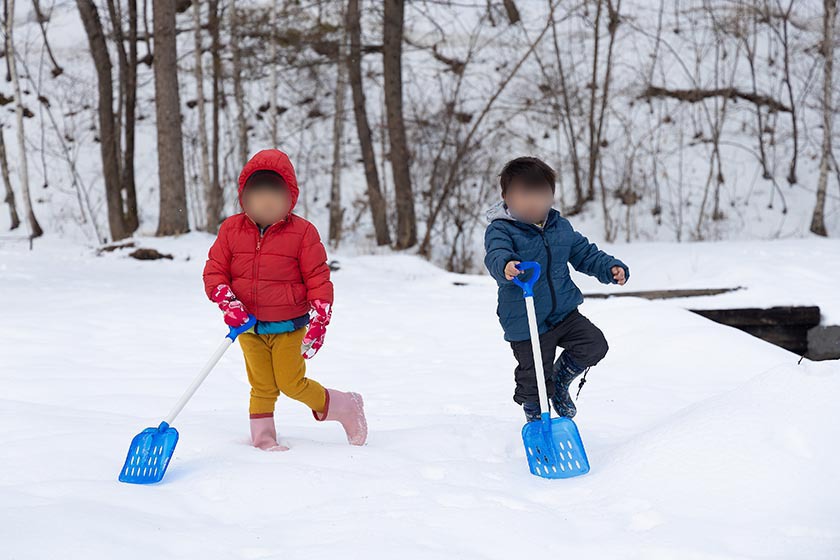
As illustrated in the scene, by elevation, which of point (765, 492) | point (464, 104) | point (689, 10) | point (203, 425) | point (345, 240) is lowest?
point (345, 240)

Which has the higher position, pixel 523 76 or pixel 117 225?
pixel 523 76

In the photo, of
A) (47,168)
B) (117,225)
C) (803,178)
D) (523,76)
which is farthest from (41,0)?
(803,178)

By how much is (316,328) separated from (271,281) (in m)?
0.31

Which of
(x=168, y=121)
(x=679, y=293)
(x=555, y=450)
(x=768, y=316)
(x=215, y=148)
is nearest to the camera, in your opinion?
(x=555, y=450)

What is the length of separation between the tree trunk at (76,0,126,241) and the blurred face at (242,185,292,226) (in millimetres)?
12160

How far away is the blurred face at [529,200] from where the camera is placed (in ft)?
11.4

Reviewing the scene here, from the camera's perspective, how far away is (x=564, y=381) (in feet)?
12.7

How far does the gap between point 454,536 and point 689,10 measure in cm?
1988

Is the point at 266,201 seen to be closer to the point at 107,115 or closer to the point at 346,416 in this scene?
the point at 346,416

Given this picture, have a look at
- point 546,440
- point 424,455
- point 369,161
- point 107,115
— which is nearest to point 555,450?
point 546,440

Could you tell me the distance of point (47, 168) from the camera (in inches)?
796

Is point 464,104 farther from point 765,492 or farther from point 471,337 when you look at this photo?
point 765,492

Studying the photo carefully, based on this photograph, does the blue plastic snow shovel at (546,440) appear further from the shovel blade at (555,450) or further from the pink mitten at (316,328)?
the pink mitten at (316,328)

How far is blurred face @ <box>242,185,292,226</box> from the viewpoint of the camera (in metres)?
3.40
